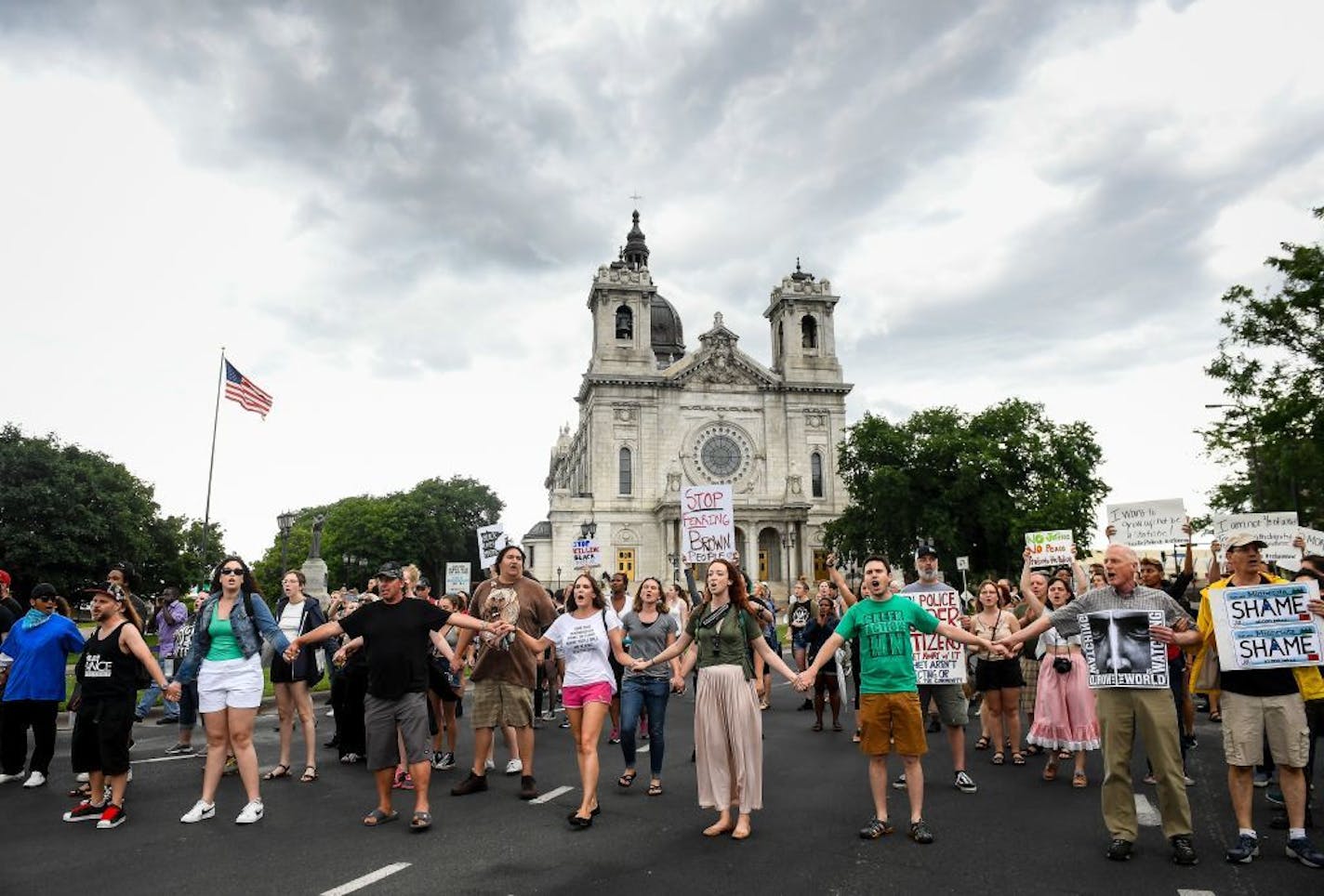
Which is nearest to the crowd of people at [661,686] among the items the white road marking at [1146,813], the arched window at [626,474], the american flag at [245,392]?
the white road marking at [1146,813]

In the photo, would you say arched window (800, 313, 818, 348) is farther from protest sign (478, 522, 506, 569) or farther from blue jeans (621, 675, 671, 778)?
blue jeans (621, 675, 671, 778)

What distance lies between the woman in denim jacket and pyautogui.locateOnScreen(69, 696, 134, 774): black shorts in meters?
0.73

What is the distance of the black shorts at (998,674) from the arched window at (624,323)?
5574 centimetres

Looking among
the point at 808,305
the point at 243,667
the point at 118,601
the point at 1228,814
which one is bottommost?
the point at 1228,814

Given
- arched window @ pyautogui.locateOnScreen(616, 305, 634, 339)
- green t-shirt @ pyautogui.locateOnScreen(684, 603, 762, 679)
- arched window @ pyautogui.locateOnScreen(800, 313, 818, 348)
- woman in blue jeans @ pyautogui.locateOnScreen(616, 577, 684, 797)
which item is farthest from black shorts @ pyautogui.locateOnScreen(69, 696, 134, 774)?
arched window @ pyautogui.locateOnScreen(800, 313, 818, 348)

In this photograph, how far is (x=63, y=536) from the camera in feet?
142

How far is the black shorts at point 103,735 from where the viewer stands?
25.4 feet

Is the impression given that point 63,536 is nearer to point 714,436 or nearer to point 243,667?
point 714,436

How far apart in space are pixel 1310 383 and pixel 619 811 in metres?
25.6

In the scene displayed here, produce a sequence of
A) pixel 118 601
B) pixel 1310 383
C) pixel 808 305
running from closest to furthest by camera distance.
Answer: pixel 118 601, pixel 1310 383, pixel 808 305

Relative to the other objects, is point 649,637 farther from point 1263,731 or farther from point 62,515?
point 62,515

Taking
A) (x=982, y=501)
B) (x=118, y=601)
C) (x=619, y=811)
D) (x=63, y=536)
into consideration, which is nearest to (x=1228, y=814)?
(x=619, y=811)

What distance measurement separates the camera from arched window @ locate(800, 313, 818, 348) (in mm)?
67188

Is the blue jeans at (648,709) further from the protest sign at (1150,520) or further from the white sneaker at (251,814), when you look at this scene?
the protest sign at (1150,520)
